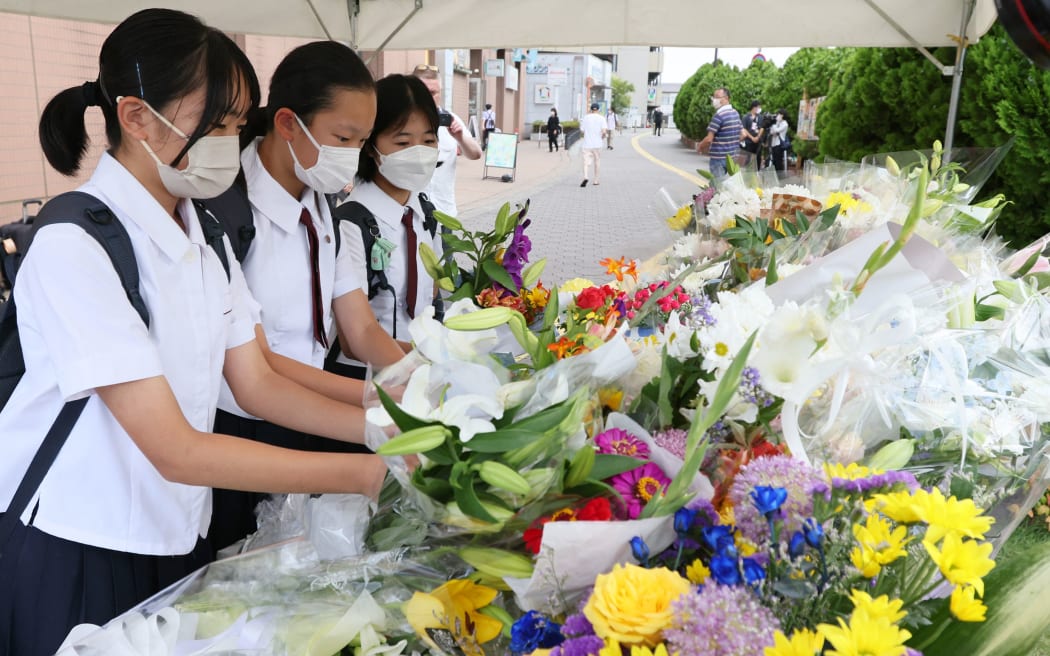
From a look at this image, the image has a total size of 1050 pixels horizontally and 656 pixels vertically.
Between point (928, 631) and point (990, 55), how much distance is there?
5380mm

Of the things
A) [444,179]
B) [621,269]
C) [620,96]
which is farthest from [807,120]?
[620,96]

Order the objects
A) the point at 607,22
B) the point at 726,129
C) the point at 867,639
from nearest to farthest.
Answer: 1. the point at 867,639
2. the point at 607,22
3. the point at 726,129

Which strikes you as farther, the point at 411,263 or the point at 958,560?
the point at 411,263

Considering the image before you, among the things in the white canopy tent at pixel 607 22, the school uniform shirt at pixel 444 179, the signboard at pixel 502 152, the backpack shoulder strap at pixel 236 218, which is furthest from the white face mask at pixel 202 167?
the signboard at pixel 502 152

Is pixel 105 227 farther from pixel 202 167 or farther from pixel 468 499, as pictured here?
pixel 468 499

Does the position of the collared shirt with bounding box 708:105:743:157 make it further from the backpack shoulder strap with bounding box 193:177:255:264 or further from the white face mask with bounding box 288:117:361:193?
the backpack shoulder strap with bounding box 193:177:255:264

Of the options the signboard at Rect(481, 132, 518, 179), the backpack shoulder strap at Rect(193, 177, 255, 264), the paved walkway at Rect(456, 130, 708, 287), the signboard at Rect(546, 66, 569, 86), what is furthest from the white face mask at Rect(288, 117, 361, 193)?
the signboard at Rect(546, 66, 569, 86)

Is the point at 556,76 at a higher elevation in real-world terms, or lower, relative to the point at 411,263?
higher

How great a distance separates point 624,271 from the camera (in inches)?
92.7

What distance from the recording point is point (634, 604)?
2.50ft

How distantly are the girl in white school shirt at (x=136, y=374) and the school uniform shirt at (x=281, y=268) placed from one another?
485 mm

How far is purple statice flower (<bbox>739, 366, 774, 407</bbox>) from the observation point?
94cm

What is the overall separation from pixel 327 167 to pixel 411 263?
0.64m

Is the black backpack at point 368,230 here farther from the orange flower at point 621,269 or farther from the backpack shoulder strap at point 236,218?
the orange flower at point 621,269
